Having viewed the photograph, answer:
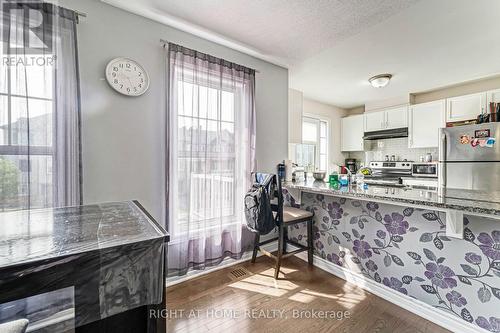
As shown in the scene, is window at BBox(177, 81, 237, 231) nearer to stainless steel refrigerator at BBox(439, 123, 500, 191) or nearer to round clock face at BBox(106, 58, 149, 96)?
round clock face at BBox(106, 58, 149, 96)

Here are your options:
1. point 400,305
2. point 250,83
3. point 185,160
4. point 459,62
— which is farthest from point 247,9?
point 459,62

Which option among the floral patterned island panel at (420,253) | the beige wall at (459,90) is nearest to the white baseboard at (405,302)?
the floral patterned island panel at (420,253)

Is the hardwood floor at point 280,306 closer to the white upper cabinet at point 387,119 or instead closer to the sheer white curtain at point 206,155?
the sheer white curtain at point 206,155

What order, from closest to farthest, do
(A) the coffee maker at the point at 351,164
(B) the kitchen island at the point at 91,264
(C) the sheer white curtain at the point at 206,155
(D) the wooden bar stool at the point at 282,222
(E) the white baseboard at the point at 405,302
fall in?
(B) the kitchen island at the point at 91,264 < (E) the white baseboard at the point at 405,302 < (C) the sheer white curtain at the point at 206,155 < (D) the wooden bar stool at the point at 282,222 < (A) the coffee maker at the point at 351,164

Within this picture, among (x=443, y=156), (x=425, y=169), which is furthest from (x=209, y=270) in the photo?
(x=425, y=169)

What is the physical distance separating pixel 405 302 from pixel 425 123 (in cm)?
336

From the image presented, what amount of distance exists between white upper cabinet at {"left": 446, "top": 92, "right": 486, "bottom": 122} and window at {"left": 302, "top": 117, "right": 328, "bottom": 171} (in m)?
2.04

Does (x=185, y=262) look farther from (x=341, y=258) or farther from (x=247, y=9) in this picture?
(x=247, y=9)

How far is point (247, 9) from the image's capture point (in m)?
1.80

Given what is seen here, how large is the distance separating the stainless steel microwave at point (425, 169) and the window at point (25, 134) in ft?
15.5

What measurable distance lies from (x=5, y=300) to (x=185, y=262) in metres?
1.54

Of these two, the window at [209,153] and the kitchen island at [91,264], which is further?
the window at [209,153]

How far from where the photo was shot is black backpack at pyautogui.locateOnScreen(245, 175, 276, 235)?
6.69 ft

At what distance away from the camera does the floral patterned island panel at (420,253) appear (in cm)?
133
